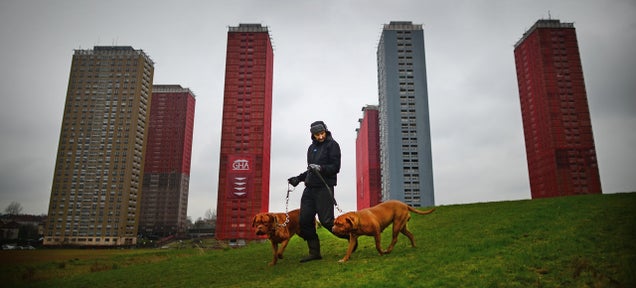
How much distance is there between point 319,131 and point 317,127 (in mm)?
121

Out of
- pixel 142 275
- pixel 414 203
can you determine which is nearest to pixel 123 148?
pixel 414 203

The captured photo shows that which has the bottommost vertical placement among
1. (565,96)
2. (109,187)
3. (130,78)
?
(109,187)

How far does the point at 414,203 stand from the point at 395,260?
9875 centimetres

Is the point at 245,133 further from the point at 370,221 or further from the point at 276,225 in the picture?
the point at 370,221

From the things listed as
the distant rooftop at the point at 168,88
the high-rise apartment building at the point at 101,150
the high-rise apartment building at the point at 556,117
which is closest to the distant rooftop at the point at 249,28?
the high-rise apartment building at the point at 101,150

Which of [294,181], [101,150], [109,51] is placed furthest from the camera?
[109,51]

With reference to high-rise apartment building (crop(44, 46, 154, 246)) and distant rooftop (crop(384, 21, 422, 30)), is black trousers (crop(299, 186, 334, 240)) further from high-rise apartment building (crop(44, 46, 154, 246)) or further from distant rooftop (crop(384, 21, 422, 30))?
high-rise apartment building (crop(44, 46, 154, 246))

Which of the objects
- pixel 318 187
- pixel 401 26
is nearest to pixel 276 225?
pixel 318 187

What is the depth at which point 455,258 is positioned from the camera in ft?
24.0

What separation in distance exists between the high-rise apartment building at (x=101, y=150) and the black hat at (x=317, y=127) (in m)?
121

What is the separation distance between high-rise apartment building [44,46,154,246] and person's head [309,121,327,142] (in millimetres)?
121136

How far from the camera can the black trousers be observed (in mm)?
8930

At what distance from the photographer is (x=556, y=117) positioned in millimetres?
109062

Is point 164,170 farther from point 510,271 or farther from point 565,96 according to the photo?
point 510,271
